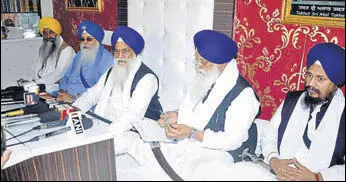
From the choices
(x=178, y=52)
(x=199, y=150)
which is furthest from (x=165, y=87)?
(x=199, y=150)

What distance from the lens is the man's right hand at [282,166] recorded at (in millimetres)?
2023

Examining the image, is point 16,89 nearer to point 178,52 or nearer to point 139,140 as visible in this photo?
point 139,140

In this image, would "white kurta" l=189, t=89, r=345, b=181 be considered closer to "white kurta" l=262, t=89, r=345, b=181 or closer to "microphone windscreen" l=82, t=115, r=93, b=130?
"white kurta" l=262, t=89, r=345, b=181

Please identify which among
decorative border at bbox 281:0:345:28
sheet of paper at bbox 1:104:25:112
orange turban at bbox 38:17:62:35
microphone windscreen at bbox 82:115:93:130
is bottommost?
microphone windscreen at bbox 82:115:93:130

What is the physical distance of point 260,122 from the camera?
2674 millimetres

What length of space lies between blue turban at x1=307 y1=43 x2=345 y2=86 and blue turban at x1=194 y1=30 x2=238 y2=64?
0.55 meters

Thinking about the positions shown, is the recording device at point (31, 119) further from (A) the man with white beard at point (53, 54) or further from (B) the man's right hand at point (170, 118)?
(A) the man with white beard at point (53, 54)

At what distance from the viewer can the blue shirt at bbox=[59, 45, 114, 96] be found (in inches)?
140

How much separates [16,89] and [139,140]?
85cm

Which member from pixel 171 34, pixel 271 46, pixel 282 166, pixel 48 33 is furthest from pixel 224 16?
pixel 48 33

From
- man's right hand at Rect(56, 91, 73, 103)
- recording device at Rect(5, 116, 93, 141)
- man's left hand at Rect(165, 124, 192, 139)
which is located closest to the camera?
recording device at Rect(5, 116, 93, 141)

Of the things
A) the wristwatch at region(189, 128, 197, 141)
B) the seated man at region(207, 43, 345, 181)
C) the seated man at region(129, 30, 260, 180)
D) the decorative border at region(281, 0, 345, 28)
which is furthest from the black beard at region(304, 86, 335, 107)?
the wristwatch at region(189, 128, 197, 141)

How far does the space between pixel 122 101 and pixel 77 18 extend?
1.74 m

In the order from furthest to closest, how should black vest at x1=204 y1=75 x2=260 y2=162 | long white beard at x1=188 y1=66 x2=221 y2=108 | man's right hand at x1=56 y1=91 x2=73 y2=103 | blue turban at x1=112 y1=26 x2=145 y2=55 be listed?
man's right hand at x1=56 y1=91 x2=73 y2=103 → blue turban at x1=112 y1=26 x2=145 y2=55 → long white beard at x1=188 y1=66 x2=221 y2=108 → black vest at x1=204 y1=75 x2=260 y2=162
